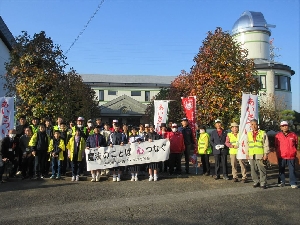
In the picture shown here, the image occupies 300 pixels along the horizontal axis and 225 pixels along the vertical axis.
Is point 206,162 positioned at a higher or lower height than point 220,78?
lower

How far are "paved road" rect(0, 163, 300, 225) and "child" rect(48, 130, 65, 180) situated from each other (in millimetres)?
579

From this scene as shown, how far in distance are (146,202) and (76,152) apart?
4.10 m

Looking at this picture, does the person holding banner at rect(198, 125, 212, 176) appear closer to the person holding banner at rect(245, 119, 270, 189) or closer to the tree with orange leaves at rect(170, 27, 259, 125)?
the person holding banner at rect(245, 119, 270, 189)

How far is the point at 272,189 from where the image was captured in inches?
381

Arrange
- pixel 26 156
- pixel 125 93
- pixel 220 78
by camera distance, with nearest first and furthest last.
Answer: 1. pixel 26 156
2. pixel 220 78
3. pixel 125 93

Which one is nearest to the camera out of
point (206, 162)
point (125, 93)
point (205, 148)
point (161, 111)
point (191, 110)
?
point (205, 148)

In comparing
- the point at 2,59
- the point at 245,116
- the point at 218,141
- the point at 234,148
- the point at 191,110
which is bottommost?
the point at 234,148

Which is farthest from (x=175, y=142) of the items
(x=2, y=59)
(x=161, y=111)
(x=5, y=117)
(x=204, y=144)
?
(x=2, y=59)

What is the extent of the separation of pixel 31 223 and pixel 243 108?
25.9ft

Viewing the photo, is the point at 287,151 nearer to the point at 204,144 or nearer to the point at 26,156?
the point at 204,144

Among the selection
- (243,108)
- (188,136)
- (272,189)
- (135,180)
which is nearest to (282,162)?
(272,189)

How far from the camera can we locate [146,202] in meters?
8.09

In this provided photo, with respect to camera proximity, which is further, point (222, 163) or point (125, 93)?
point (125, 93)

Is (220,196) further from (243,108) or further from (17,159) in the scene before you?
(17,159)
